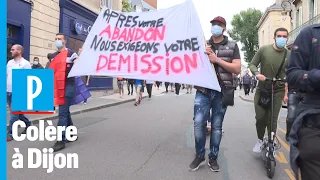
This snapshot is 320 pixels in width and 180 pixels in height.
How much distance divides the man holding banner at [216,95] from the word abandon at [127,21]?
3.81 ft

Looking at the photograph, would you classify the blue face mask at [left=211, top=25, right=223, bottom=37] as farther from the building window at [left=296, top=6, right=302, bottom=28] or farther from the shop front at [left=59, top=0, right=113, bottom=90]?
the building window at [left=296, top=6, right=302, bottom=28]

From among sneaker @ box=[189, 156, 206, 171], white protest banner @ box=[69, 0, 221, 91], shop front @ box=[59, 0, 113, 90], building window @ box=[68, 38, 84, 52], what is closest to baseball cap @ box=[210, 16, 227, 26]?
white protest banner @ box=[69, 0, 221, 91]

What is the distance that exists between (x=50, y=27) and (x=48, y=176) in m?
11.9

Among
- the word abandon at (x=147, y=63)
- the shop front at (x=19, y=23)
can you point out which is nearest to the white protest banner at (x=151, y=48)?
the word abandon at (x=147, y=63)

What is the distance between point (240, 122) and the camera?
399 inches

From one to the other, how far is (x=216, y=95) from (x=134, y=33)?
6.16 feet

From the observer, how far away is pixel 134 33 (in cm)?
581

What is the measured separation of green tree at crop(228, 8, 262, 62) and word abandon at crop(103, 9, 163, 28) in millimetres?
67118

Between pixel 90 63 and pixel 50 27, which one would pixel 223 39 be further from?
pixel 50 27

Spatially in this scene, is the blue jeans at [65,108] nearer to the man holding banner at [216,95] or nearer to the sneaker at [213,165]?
the man holding banner at [216,95]

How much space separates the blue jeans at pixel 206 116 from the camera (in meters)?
4.75

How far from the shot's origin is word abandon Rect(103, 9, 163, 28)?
565cm

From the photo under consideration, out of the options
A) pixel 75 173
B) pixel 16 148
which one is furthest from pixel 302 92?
pixel 16 148

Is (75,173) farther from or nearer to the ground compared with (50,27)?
nearer to the ground
